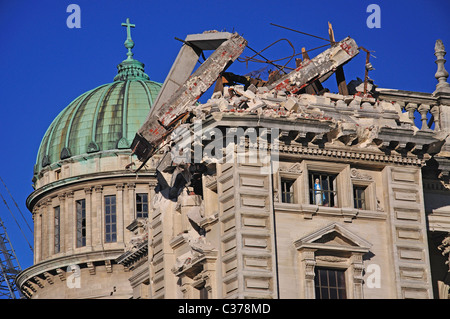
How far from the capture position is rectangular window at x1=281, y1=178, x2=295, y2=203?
57562mm

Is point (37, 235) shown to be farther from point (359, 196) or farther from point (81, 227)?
point (359, 196)

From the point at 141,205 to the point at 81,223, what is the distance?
4.69 metres

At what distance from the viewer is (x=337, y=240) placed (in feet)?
188

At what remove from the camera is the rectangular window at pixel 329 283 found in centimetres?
5653

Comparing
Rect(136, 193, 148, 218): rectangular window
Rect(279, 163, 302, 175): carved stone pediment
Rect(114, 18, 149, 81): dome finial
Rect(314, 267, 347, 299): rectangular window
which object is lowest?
Rect(314, 267, 347, 299): rectangular window

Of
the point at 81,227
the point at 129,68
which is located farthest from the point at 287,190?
the point at 129,68

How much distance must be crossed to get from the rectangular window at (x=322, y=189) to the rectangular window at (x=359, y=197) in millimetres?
1006

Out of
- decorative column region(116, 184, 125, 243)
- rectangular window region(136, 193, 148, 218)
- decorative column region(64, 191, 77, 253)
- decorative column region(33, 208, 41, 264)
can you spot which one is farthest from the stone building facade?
decorative column region(33, 208, 41, 264)

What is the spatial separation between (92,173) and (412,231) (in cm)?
4457

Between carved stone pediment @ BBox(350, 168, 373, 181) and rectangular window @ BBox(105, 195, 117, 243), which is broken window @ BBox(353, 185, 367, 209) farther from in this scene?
rectangular window @ BBox(105, 195, 117, 243)

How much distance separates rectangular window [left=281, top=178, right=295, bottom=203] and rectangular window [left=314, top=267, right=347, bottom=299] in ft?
10.7

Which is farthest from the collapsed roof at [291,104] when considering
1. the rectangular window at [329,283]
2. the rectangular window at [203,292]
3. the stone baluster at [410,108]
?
the rectangular window at [203,292]

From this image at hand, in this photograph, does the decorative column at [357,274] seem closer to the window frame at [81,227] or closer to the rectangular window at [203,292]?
the rectangular window at [203,292]
